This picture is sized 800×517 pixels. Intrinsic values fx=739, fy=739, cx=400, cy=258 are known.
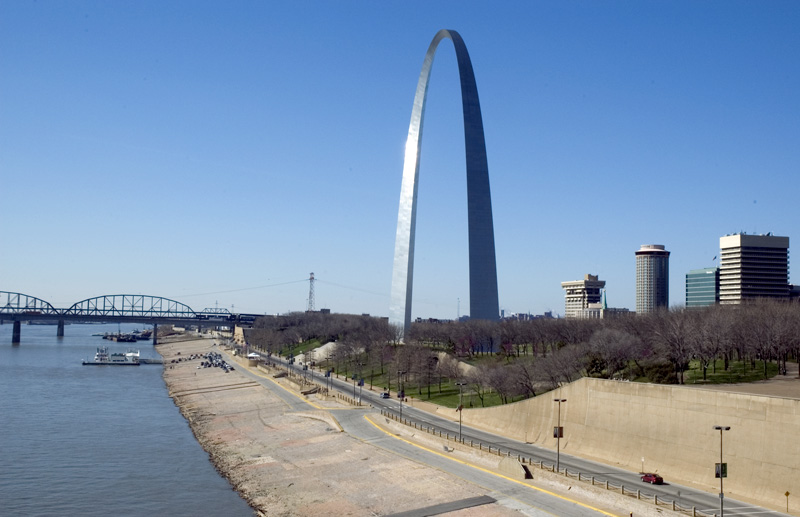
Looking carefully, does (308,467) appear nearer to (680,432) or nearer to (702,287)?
(680,432)

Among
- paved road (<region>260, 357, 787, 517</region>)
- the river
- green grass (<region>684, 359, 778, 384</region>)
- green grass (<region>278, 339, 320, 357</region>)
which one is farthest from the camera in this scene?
green grass (<region>278, 339, 320, 357</region>)

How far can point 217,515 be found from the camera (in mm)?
33781

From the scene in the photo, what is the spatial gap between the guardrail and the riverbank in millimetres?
3533

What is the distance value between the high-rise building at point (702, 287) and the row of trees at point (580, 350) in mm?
99942

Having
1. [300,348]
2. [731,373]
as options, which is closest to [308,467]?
[731,373]

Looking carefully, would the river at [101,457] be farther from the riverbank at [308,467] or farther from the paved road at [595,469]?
the paved road at [595,469]

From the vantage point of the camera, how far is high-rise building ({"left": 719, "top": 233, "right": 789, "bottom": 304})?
5925 inches

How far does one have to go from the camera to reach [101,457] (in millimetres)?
45688

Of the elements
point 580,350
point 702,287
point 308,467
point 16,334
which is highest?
point 702,287

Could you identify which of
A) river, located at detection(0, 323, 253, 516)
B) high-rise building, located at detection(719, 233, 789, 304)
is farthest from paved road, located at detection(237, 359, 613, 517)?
high-rise building, located at detection(719, 233, 789, 304)

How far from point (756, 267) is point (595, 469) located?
13240 centimetres

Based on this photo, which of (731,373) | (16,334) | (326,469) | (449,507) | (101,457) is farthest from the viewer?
(16,334)

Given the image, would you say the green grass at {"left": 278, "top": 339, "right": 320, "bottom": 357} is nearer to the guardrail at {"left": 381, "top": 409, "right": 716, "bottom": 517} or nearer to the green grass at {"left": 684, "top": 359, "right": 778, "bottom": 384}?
the guardrail at {"left": 381, "top": 409, "right": 716, "bottom": 517}

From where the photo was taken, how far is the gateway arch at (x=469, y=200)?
249 feet
